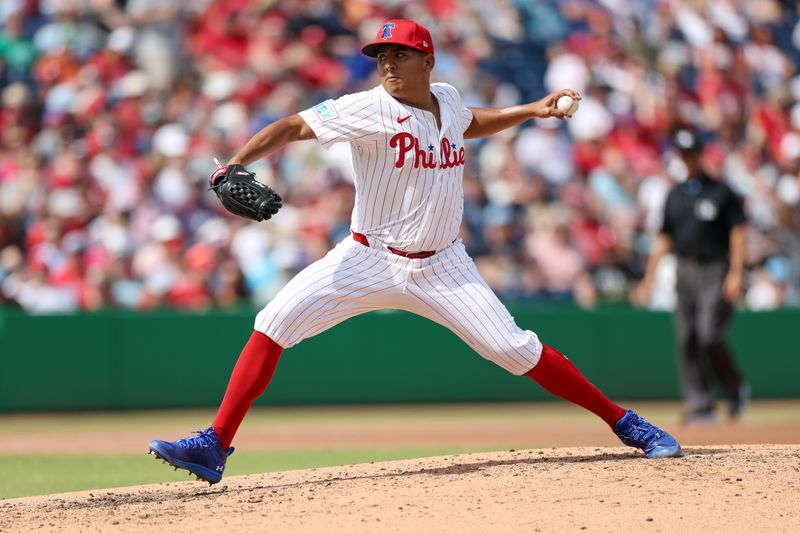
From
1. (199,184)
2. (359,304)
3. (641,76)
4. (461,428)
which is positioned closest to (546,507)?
(359,304)

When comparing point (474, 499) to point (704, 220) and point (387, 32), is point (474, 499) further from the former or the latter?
point (704, 220)

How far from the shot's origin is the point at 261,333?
Answer: 530 centimetres

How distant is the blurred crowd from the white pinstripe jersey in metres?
6.15

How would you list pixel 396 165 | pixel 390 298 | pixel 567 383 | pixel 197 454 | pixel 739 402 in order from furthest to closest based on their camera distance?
pixel 739 402
pixel 567 383
pixel 390 298
pixel 396 165
pixel 197 454

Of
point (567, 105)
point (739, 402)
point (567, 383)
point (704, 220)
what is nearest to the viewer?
point (567, 383)

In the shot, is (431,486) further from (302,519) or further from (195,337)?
(195,337)

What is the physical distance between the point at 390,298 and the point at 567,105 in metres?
1.20

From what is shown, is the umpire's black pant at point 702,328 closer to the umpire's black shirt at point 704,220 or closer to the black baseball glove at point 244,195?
the umpire's black shirt at point 704,220

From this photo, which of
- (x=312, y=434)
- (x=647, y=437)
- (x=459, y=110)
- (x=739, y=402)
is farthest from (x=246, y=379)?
(x=739, y=402)

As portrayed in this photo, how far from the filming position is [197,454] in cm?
512

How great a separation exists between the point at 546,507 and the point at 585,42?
33.4 feet

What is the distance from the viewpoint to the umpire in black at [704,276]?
9.33 m

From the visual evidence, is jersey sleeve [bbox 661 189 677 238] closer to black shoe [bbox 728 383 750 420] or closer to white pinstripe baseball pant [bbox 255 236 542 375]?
black shoe [bbox 728 383 750 420]

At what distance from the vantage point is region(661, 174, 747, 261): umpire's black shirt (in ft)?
30.8
